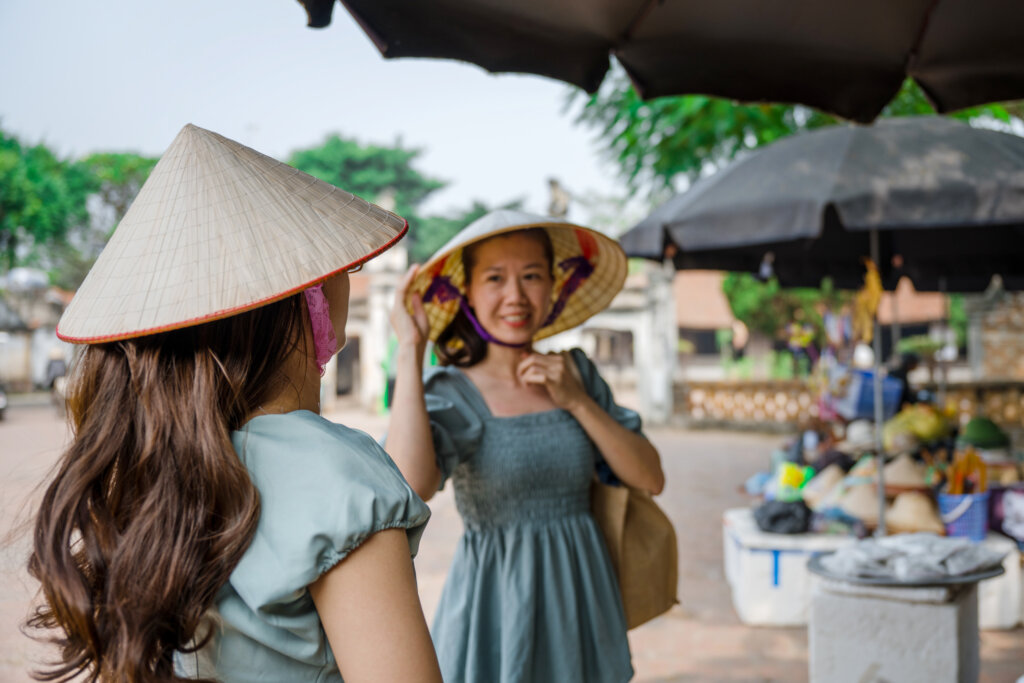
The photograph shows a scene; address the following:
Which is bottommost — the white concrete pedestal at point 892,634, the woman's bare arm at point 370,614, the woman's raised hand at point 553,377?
the white concrete pedestal at point 892,634

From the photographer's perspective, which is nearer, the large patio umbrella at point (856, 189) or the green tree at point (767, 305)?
the large patio umbrella at point (856, 189)

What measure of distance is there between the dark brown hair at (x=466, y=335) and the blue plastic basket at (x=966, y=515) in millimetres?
3194

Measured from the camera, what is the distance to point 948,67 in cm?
255

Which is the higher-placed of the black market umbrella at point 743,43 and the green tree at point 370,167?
the green tree at point 370,167

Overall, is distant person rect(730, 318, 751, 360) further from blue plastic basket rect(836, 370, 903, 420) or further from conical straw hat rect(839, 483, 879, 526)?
conical straw hat rect(839, 483, 879, 526)

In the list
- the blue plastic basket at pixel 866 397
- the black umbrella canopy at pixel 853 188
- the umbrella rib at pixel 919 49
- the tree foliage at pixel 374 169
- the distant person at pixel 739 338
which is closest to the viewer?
the umbrella rib at pixel 919 49

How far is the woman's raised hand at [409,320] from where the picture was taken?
1.88 m

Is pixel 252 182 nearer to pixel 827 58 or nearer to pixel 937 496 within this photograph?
pixel 827 58

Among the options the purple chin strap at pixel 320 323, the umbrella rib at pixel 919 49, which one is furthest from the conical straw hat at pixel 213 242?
the umbrella rib at pixel 919 49

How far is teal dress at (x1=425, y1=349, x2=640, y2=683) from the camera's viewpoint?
72.8 inches

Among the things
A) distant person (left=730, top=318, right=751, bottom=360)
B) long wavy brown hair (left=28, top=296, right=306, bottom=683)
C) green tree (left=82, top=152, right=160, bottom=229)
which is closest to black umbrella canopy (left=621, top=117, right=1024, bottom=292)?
long wavy brown hair (left=28, top=296, right=306, bottom=683)

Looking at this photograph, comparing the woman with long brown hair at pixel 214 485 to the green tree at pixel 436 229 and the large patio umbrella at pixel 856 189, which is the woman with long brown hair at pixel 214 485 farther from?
the green tree at pixel 436 229

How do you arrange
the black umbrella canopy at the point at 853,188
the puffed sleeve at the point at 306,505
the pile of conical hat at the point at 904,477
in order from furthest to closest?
the pile of conical hat at the point at 904,477 → the black umbrella canopy at the point at 853,188 → the puffed sleeve at the point at 306,505

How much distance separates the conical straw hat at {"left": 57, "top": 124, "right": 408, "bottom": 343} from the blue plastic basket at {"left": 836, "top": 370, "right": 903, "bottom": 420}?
20.5ft
